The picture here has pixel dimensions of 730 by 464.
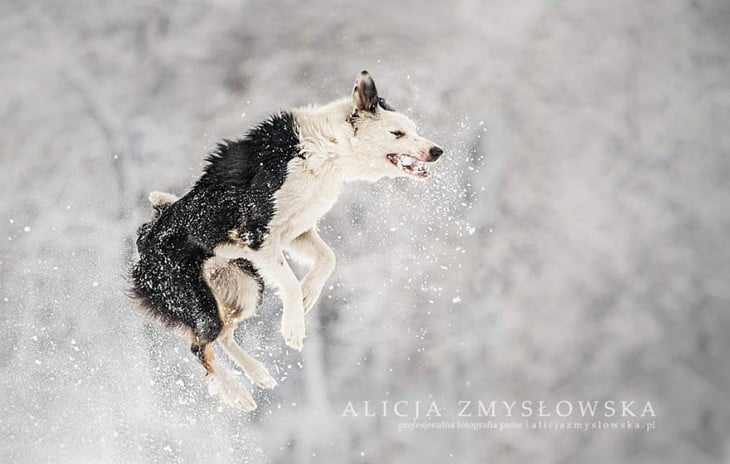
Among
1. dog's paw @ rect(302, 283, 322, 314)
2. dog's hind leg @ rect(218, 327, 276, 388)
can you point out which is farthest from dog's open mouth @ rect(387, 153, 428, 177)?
dog's hind leg @ rect(218, 327, 276, 388)

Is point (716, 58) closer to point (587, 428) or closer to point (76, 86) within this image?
point (587, 428)

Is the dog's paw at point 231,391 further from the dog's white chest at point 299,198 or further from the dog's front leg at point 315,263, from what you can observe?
the dog's white chest at point 299,198

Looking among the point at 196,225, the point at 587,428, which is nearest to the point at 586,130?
the point at 587,428

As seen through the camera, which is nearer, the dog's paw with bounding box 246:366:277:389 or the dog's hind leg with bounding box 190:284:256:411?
the dog's hind leg with bounding box 190:284:256:411

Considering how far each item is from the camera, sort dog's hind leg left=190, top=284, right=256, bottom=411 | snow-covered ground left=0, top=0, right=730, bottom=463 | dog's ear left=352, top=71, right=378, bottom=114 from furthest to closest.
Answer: snow-covered ground left=0, top=0, right=730, bottom=463, dog's hind leg left=190, top=284, right=256, bottom=411, dog's ear left=352, top=71, right=378, bottom=114

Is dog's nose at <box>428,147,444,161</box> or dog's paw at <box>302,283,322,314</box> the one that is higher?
dog's nose at <box>428,147,444,161</box>

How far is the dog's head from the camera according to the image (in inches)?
90.7

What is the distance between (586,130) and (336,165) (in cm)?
165

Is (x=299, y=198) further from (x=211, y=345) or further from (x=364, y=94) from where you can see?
(x=211, y=345)

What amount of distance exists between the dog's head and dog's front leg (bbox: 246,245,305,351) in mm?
457

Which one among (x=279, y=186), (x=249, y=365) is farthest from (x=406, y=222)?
(x=279, y=186)

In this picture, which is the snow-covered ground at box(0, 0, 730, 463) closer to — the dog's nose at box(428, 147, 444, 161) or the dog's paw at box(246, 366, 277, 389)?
the dog's paw at box(246, 366, 277, 389)

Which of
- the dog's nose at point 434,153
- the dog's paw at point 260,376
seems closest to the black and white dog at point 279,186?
the dog's nose at point 434,153

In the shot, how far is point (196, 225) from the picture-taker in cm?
237
